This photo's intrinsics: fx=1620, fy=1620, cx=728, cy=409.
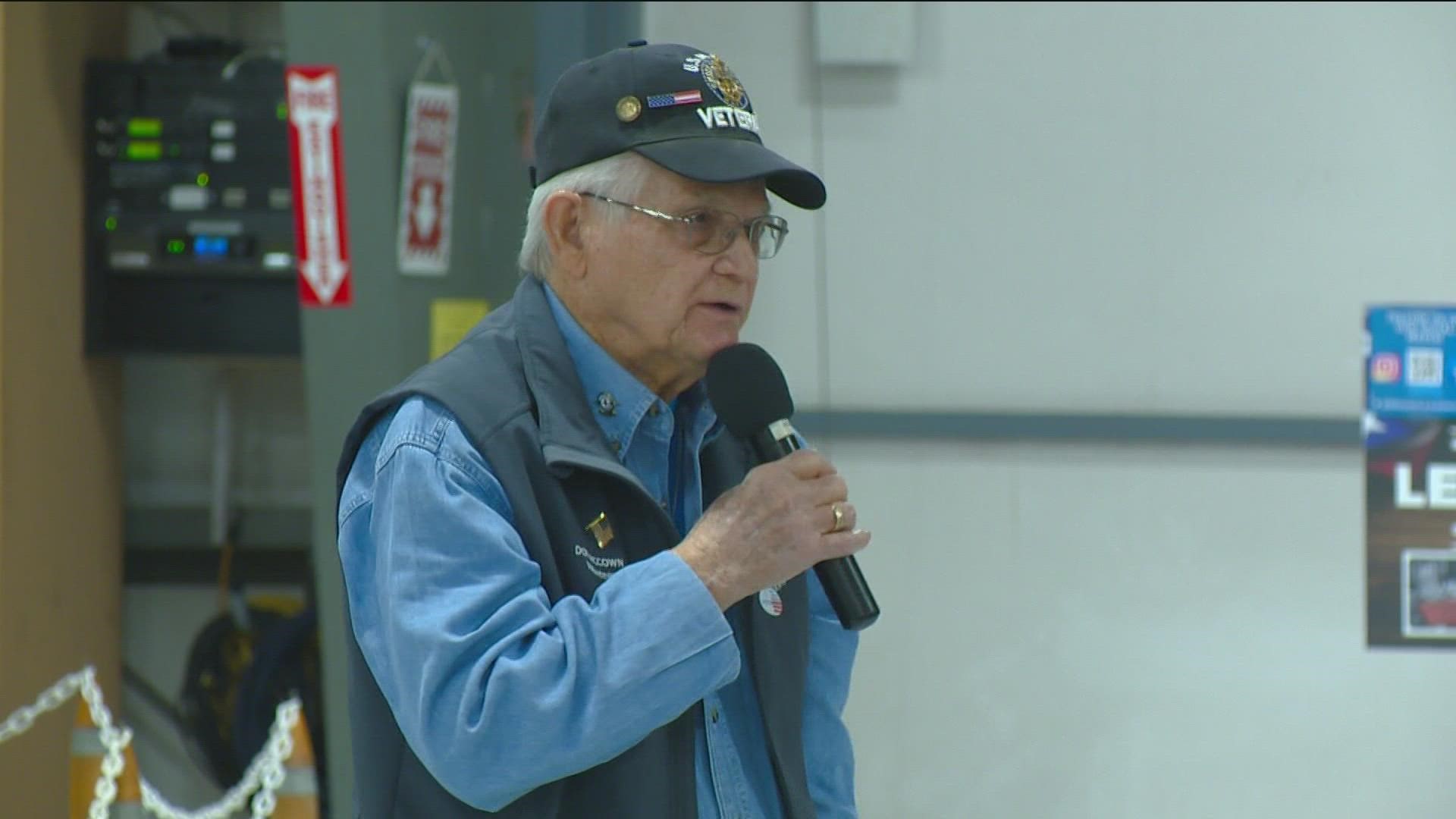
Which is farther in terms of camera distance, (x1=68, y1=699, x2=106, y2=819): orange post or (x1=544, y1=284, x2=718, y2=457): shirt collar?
(x1=68, y1=699, x2=106, y2=819): orange post

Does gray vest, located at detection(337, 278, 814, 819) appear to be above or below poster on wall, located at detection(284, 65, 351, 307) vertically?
below

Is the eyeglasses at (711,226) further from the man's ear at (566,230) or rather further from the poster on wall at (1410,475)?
the poster on wall at (1410,475)

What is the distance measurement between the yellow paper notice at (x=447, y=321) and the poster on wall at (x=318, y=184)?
6.9 inches

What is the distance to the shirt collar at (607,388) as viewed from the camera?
1.40 meters

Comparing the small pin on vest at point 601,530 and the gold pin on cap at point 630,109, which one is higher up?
the gold pin on cap at point 630,109

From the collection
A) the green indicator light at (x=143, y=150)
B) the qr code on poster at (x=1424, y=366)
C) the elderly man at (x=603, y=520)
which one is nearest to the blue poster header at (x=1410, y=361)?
the qr code on poster at (x=1424, y=366)

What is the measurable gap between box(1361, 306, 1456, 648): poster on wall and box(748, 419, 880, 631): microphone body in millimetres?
1345

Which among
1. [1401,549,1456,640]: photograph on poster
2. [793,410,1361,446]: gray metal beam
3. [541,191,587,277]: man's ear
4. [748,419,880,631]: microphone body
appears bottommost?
[1401,549,1456,640]: photograph on poster

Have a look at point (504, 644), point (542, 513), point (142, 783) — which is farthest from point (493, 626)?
point (142, 783)

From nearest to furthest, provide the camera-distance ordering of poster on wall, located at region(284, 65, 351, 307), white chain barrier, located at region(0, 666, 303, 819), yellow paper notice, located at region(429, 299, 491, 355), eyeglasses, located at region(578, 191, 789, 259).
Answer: eyeglasses, located at region(578, 191, 789, 259) < white chain barrier, located at region(0, 666, 303, 819) < poster on wall, located at region(284, 65, 351, 307) < yellow paper notice, located at region(429, 299, 491, 355)

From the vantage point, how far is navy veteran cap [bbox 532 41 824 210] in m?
1.36

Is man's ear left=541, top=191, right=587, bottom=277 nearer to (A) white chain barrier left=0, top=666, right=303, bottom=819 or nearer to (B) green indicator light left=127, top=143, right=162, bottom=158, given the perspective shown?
(A) white chain barrier left=0, top=666, right=303, bottom=819

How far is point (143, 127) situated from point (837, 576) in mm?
2738

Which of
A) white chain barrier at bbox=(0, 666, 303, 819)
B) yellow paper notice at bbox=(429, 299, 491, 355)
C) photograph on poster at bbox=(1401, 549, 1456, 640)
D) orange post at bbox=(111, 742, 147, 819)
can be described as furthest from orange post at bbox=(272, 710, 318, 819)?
photograph on poster at bbox=(1401, 549, 1456, 640)
